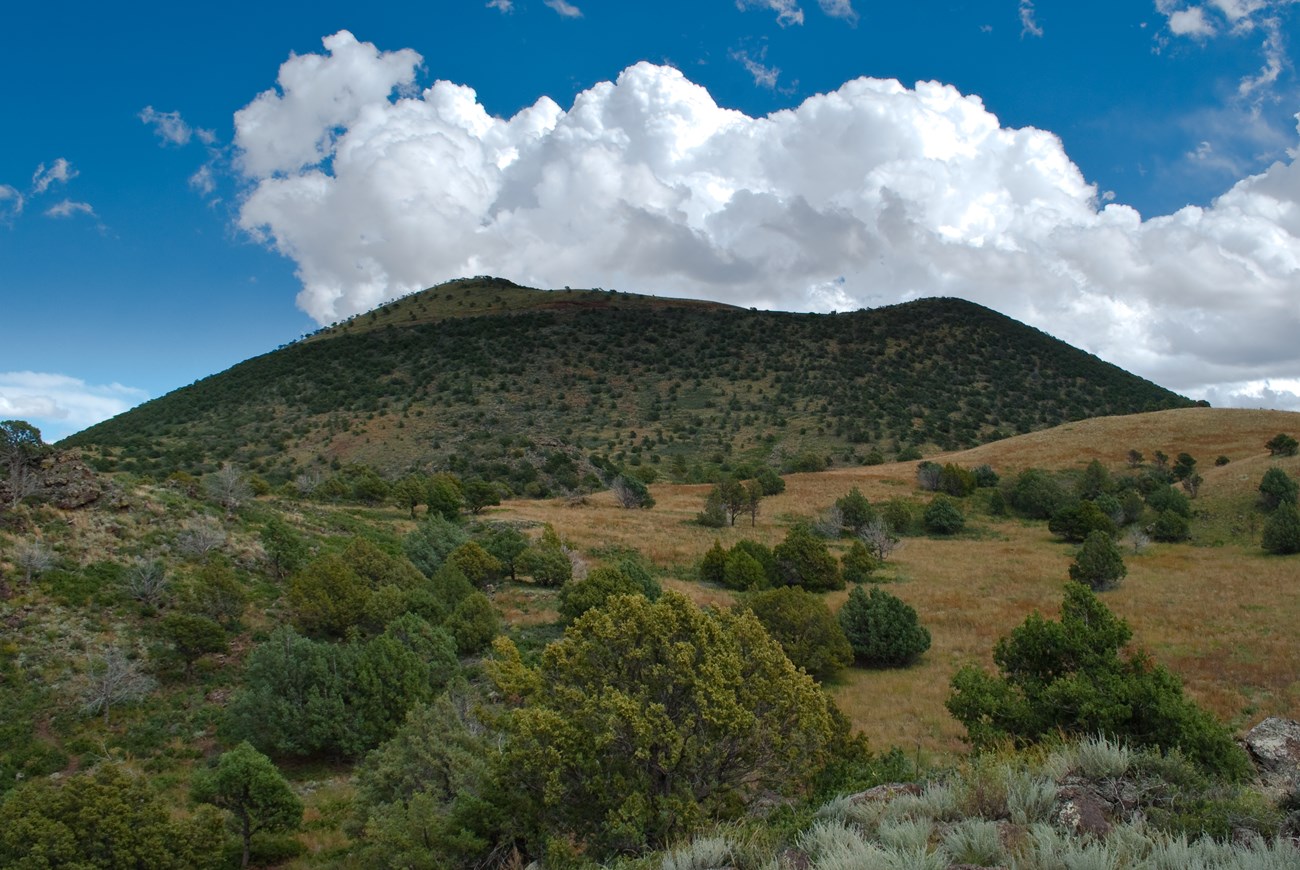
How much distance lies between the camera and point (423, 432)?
221 feet

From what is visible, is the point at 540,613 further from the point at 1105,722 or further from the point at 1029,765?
the point at 1029,765

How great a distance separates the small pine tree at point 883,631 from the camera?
21500 mm

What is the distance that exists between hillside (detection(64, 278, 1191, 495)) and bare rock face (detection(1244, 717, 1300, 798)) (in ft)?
158

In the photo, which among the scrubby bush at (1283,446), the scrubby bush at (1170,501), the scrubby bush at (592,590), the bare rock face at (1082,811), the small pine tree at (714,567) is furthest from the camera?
the scrubby bush at (1283,446)

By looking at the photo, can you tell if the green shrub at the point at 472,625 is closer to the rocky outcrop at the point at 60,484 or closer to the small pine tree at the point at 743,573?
the small pine tree at the point at 743,573

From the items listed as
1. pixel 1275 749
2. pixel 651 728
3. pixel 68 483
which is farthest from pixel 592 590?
pixel 1275 749

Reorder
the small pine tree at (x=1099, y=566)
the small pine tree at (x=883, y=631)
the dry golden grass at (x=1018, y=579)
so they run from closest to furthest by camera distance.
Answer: the dry golden grass at (x=1018, y=579) < the small pine tree at (x=883, y=631) < the small pine tree at (x=1099, y=566)

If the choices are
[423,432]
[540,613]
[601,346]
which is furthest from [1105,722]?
[601,346]

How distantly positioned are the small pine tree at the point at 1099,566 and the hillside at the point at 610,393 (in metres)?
33.0

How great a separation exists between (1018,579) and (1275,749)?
81.3ft

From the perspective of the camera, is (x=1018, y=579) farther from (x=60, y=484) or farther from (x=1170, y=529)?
(x=60, y=484)

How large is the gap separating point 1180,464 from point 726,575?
140 ft

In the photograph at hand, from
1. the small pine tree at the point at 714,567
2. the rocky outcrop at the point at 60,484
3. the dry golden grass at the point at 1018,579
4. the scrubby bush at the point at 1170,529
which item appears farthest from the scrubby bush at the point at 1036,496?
the rocky outcrop at the point at 60,484

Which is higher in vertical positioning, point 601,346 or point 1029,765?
point 601,346
